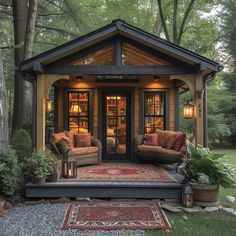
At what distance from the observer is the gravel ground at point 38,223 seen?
473cm

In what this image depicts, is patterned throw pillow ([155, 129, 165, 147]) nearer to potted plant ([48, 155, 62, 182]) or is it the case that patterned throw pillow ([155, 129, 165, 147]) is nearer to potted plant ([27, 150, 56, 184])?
potted plant ([48, 155, 62, 182])

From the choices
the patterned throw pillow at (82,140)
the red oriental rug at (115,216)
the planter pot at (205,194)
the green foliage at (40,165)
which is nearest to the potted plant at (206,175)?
the planter pot at (205,194)

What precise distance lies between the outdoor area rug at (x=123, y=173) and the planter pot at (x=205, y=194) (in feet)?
2.64

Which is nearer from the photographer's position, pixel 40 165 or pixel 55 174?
pixel 40 165

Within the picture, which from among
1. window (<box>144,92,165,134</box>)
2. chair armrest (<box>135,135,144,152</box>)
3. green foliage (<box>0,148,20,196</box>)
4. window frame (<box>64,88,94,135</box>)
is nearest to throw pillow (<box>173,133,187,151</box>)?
chair armrest (<box>135,135,144,152</box>)

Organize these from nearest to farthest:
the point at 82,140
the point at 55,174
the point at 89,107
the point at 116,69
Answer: the point at 55,174 → the point at 116,69 → the point at 82,140 → the point at 89,107

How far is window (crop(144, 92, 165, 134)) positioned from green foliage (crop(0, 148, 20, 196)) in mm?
4710

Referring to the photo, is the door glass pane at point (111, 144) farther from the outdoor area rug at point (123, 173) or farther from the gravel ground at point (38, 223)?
the gravel ground at point (38, 223)

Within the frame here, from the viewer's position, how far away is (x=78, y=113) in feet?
33.1

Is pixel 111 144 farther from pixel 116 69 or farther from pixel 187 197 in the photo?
pixel 187 197

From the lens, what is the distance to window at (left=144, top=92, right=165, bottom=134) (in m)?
10.1

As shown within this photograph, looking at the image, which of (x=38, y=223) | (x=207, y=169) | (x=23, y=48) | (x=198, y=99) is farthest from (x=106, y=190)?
(x=23, y=48)

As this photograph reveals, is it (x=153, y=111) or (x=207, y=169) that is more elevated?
(x=153, y=111)

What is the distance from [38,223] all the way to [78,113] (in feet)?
17.1
